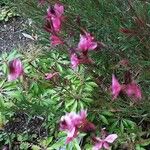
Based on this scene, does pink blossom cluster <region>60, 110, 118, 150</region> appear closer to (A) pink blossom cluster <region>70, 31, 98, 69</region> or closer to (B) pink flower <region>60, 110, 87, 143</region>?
(B) pink flower <region>60, 110, 87, 143</region>

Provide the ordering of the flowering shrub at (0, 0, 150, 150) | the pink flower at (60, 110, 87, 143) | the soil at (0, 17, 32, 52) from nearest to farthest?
the pink flower at (60, 110, 87, 143)
the flowering shrub at (0, 0, 150, 150)
the soil at (0, 17, 32, 52)

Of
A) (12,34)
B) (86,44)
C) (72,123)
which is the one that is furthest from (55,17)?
(12,34)

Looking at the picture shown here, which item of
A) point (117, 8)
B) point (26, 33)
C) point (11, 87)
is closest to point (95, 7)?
point (117, 8)

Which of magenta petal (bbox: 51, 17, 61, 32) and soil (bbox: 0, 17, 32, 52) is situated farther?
soil (bbox: 0, 17, 32, 52)

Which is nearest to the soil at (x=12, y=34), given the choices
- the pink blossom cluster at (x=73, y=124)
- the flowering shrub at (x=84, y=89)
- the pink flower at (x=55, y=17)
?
the flowering shrub at (x=84, y=89)

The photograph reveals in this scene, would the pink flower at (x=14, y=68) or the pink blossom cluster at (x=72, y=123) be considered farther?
the pink flower at (x=14, y=68)

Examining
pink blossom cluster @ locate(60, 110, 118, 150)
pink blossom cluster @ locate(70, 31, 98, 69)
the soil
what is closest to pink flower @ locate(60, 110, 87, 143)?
pink blossom cluster @ locate(60, 110, 118, 150)

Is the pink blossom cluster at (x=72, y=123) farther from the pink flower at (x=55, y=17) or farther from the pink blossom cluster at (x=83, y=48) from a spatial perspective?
the pink flower at (x=55, y=17)

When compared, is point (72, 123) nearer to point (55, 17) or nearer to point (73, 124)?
point (73, 124)
